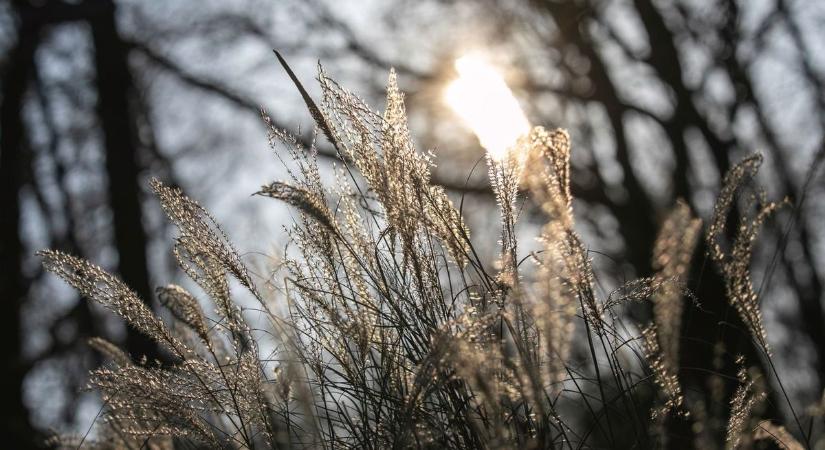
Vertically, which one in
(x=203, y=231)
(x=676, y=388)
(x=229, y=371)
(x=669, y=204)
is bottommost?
(x=676, y=388)

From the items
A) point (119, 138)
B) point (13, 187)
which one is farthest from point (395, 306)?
point (13, 187)

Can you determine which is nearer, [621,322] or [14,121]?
[621,322]

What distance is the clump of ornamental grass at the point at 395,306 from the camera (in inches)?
66.4

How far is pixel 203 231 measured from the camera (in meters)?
1.85

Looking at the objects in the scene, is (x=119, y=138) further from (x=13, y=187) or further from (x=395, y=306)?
(x=395, y=306)

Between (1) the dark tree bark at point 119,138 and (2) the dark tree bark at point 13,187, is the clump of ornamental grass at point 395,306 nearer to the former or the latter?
(1) the dark tree bark at point 119,138

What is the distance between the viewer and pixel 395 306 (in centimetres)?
186

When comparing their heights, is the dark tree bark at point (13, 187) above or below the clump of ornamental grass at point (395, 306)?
above

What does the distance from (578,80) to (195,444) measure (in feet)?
20.0

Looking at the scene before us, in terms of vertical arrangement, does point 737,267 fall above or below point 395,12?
below

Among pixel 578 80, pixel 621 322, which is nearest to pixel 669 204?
pixel 578 80

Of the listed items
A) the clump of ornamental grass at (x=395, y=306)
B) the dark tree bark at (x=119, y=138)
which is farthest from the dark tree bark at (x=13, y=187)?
the clump of ornamental grass at (x=395, y=306)

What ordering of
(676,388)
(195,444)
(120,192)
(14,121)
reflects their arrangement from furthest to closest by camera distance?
(14,121)
(120,192)
(195,444)
(676,388)

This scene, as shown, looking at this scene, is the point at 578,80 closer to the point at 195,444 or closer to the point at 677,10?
the point at 677,10
